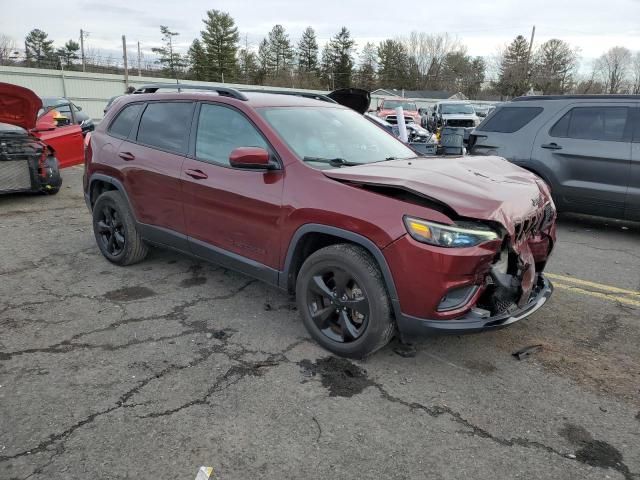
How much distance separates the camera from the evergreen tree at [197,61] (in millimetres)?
65312

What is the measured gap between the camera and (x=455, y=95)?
77562 mm

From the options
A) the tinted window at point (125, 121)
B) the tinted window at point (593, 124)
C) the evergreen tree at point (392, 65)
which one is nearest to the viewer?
the tinted window at point (125, 121)

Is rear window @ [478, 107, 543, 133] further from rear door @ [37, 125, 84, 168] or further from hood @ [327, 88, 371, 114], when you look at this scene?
rear door @ [37, 125, 84, 168]

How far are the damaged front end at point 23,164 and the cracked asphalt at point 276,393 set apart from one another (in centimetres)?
383

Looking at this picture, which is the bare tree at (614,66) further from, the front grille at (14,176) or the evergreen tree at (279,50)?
the front grille at (14,176)

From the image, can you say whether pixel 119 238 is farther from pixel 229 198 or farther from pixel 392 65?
pixel 392 65

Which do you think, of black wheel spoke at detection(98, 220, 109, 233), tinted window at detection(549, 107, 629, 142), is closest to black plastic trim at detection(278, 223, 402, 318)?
black wheel spoke at detection(98, 220, 109, 233)

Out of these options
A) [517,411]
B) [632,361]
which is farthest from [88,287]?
[632,361]

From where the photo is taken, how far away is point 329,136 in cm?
395

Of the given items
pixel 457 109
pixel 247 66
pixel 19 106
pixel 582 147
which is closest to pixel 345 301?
pixel 582 147

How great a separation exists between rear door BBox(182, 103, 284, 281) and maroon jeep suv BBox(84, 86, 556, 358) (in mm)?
12

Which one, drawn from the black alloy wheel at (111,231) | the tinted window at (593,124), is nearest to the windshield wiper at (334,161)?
the black alloy wheel at (111,231)

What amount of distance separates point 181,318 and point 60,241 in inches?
117

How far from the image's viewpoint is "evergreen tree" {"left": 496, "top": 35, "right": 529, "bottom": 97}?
66.0 metres
